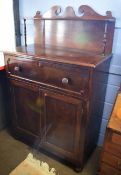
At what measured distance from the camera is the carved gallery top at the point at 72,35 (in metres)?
1.32

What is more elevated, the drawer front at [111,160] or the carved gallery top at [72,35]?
the carved gallery top at [72,35]

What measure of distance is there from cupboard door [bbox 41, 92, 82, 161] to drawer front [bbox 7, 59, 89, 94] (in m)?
0.11

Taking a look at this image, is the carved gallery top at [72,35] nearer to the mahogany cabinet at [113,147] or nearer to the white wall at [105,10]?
the white wall at [105,10]

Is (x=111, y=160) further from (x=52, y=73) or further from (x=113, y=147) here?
(x=52, y=73)

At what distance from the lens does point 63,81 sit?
3.91 feet

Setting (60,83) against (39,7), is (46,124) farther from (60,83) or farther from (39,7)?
(39,7)

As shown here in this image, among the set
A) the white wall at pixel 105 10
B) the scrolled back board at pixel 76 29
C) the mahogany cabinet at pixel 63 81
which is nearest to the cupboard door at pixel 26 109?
the mahogany cabinet at pixel 63 81

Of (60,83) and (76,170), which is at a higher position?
(60,83)

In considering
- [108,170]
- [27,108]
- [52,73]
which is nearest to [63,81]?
[52,73]

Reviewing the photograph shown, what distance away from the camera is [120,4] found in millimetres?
1269

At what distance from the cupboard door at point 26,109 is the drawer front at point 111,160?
65cm

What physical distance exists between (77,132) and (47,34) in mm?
963

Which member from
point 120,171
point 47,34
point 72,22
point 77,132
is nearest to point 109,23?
point 72,22

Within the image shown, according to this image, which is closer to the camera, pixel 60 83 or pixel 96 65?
pixel 96 65
